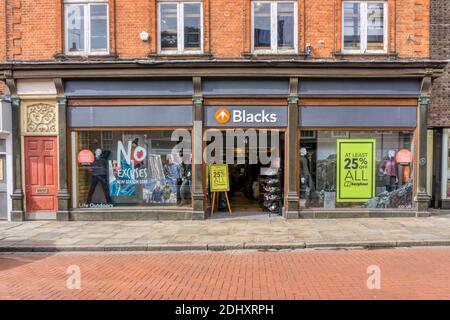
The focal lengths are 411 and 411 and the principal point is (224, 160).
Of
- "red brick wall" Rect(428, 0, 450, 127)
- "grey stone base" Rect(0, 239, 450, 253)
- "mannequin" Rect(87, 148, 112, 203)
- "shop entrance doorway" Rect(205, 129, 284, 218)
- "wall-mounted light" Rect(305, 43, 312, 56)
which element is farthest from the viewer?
"red brick wall" Rect(428, 0, 450, 127)

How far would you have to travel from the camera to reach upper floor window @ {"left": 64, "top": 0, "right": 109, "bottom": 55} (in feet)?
41.2

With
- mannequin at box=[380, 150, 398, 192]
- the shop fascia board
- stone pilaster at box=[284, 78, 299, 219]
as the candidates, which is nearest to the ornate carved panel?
the shop fascia board

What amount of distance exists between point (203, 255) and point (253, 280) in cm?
222

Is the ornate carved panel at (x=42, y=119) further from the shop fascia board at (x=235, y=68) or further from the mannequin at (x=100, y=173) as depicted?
the mannequin at (x=100, y=173)

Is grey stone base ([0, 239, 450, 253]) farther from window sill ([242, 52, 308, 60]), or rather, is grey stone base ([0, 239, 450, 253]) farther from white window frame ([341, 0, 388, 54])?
white window frame ([341, 0, 388, 54])

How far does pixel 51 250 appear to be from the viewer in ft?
30.0

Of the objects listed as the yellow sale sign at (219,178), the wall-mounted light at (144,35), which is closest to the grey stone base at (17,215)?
the yellow sale sign at (219,178)

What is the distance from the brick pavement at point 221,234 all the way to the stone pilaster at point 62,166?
0.46 m

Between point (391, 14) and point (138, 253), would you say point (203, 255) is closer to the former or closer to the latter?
point (138, 253)

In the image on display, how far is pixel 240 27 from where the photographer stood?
1239cm

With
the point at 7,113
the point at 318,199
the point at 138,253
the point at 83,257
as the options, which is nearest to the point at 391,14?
the point at 318,199

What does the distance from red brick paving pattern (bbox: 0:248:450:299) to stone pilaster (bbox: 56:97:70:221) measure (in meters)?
3.69

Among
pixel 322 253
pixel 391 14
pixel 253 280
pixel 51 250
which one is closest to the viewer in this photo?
pixel 253 280

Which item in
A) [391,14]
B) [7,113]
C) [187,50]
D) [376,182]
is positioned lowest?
[376,182]
